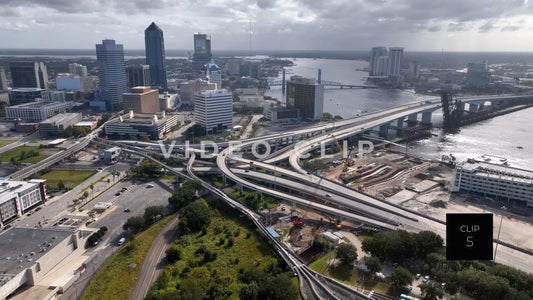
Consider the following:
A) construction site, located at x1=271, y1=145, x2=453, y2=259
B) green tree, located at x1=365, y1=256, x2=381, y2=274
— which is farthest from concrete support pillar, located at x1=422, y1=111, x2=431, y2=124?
green tree, located at x1=365, y1=256, x2=381, y2=274

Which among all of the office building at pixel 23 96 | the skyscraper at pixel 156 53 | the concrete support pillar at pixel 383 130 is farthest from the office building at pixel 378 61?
the office building at pixel 23 96

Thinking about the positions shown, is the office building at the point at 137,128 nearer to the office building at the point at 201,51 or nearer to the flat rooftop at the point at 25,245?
the flat rooftop at the point at 25,245

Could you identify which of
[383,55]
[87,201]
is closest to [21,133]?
[87,201]

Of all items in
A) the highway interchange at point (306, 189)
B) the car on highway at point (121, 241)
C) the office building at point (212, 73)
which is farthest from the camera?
the office building at point (212, 73)

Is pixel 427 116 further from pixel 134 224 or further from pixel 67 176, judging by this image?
pixel 67 176

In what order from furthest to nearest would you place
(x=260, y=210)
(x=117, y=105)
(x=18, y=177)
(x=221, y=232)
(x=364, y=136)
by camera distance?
(x=117, y=105), (x=364, y=136), (x=18, y=177), (x=260, y=210), (x=221, y=232)

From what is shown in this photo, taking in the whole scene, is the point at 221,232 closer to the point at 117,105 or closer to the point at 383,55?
the point at 117,105
